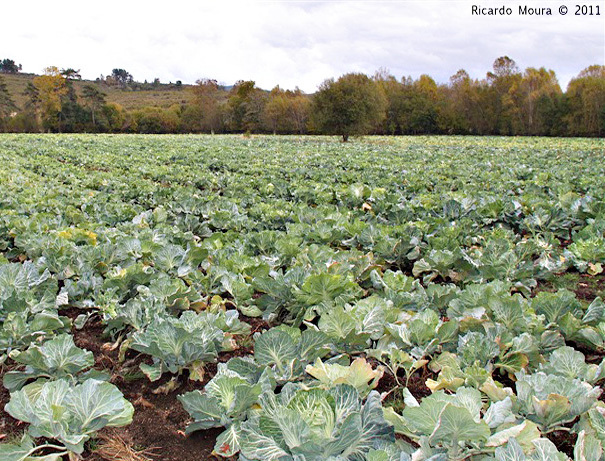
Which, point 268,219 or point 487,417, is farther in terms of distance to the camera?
point 268,219

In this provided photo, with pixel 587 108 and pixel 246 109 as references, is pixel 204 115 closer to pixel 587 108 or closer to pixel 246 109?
pixel 246 109

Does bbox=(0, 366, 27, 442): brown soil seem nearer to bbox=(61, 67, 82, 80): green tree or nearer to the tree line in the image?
the tree line

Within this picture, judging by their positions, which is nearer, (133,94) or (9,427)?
(9,427)

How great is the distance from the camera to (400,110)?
61656 millimetres

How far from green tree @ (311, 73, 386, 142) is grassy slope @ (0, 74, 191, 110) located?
7247 cm

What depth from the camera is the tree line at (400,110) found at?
51531 mm

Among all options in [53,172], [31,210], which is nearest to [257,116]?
[53,172]

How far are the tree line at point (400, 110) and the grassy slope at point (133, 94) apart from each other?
30.0 meters

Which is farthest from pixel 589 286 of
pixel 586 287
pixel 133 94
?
pixel 133 94

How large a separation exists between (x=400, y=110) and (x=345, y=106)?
30155 millimetres

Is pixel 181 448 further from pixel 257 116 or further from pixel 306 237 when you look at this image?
pixel 257 116

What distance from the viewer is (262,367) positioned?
2.08m

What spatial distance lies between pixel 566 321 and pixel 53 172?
13.9m

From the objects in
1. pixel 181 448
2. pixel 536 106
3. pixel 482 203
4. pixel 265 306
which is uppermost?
pixel 536 106
